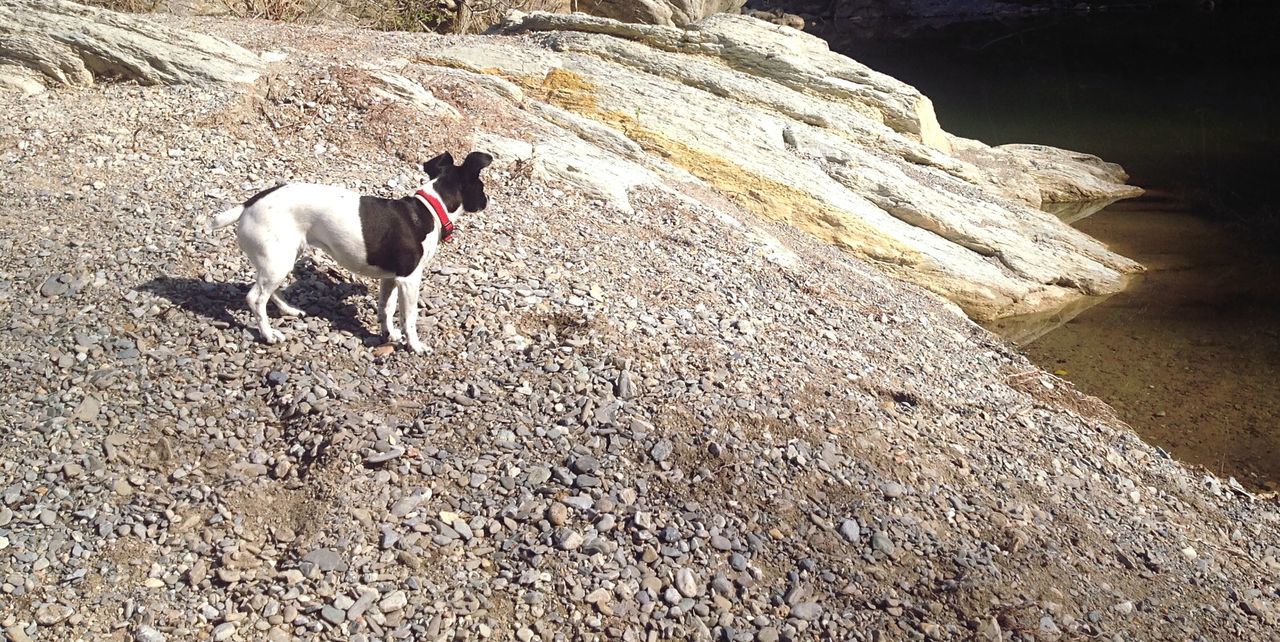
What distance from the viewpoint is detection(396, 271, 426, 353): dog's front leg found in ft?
19.4

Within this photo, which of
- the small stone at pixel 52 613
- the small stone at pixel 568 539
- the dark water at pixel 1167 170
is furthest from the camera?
the dark water at pixel 1167 170

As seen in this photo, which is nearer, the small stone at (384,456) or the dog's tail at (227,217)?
the small stone at (384,456)

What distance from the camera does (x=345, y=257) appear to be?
5836 millimetres

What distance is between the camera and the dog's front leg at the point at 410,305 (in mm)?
5926

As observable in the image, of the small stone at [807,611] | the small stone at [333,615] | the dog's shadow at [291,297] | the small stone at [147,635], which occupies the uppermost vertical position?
the dog's shadow at [291,297]

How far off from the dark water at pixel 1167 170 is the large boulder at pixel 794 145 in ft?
4.27

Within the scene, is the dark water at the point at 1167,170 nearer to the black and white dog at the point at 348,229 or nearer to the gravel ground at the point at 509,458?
the gravel ground at the point at 509,458

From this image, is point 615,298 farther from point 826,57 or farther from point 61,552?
point 826,57

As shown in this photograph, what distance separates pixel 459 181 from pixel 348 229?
2.69 feet

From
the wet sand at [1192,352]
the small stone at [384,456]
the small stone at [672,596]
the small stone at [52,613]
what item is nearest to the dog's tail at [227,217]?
the small stone at [384,456]

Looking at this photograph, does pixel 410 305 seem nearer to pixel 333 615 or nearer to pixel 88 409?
pixel 88 409

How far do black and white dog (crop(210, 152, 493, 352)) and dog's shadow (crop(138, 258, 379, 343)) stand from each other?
425 mm

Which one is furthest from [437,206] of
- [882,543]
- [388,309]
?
[882,543]

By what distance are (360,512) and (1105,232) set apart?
16.3 meters
